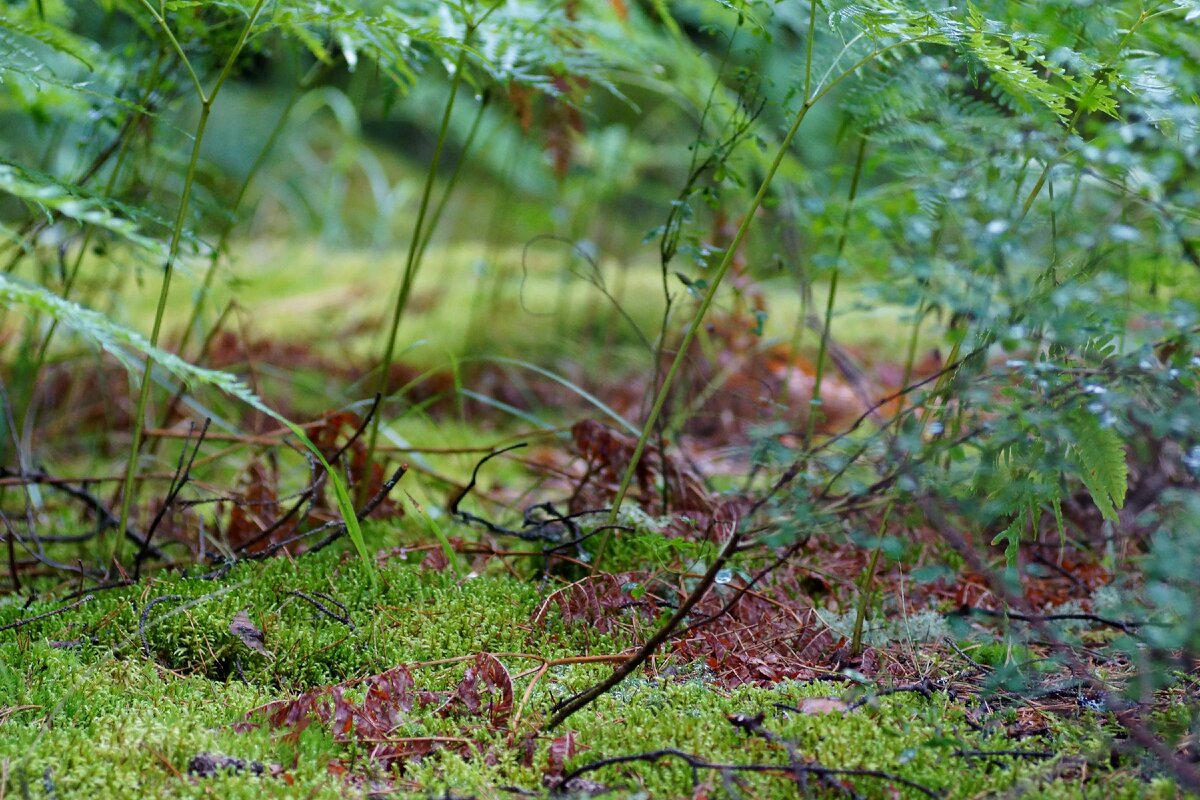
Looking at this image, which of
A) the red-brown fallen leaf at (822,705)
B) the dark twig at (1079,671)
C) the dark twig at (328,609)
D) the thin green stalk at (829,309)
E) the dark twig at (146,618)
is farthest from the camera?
the thin green stalk at (829,309)

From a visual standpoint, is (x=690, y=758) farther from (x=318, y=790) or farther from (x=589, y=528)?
(x=589, y=528)

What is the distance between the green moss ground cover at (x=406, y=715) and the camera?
3.92 ft

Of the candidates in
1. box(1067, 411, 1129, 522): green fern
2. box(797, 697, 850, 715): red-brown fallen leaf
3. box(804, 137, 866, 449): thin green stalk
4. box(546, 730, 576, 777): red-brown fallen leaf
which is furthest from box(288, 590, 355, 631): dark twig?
box(1067, 411, 1129, 522): green fern

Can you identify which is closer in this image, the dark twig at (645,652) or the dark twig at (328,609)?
the dark twig at (645,652)

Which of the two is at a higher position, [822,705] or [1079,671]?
[1079,671]

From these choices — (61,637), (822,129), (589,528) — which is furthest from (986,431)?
(822,129)

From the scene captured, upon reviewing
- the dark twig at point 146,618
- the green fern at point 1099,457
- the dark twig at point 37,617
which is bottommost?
the dark twig at point 37,617

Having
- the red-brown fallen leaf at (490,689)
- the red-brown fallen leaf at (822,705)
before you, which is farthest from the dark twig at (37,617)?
the red-brown fallen leaf at (822,705)

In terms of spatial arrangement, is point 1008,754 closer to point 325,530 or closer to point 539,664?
point 539,664

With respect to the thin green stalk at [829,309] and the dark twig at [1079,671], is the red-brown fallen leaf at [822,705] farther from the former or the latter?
the thin green stalk at [829,309]

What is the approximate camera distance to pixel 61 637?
1.57 meters

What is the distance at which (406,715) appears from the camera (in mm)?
1359

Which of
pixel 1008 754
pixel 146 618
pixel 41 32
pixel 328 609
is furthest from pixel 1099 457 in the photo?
pixel 41 32

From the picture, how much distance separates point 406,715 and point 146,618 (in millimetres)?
585
